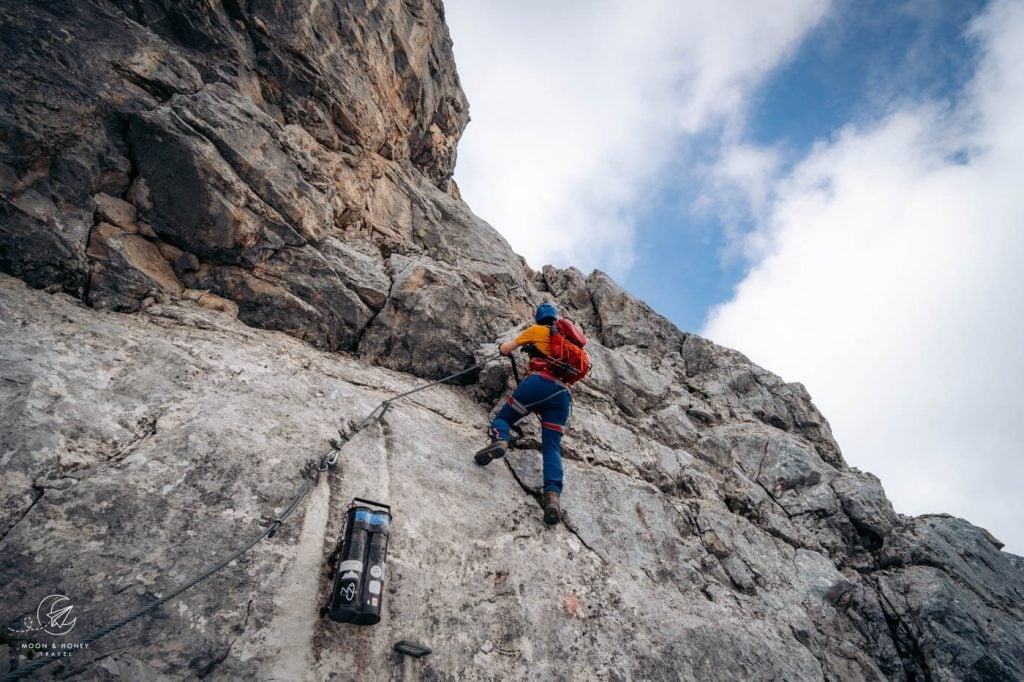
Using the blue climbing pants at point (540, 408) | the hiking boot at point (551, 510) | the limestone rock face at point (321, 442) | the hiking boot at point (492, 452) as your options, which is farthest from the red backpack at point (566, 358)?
the hiking boot at point (551, 510)

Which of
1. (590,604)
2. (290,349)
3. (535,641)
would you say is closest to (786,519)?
(590,604)

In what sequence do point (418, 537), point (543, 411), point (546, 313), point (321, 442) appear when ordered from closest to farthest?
1. point (418, 537)
2. point (321, 442)
3. point (543, 411)
4. point (546, 313)

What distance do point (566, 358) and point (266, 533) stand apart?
4.71 m

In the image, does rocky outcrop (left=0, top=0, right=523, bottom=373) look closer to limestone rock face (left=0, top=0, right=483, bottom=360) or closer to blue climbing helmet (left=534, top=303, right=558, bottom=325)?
limestone rock face (left=0, top=0, right=483, bottom=360)

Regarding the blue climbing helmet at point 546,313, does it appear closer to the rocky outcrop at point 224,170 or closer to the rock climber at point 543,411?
the rock climber at point 543,411

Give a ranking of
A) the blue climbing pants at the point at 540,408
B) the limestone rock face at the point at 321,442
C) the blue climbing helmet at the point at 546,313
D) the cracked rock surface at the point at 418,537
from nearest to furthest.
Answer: the cracked rock surface at the point at 418,537 < the limestone rock face at the point at 321,442 < the blue climbing pants at the point at 540,408 < the blue climbing helmet at the point at 546,313

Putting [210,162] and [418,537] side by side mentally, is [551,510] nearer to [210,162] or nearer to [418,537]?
[418,537]

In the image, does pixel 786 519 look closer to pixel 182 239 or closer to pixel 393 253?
pixel 393 253

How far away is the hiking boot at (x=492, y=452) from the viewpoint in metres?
6.94

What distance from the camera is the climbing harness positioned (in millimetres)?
3135

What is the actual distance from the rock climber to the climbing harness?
170cm

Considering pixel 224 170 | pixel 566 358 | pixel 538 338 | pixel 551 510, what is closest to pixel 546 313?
pixel 538 338

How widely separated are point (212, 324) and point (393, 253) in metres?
4.30

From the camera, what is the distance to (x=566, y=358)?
7.76 m
